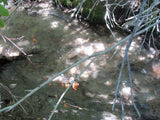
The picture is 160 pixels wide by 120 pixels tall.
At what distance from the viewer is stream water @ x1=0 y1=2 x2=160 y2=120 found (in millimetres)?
2551

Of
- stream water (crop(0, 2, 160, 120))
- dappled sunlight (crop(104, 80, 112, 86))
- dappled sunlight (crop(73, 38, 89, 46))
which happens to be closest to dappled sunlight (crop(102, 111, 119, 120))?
stream water (crop(0, 2, 160, 120))

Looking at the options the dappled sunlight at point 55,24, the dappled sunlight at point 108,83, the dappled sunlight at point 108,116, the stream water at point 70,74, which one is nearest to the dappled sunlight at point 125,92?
the stream water at point 70,74

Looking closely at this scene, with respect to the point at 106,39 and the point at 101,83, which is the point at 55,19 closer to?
the point at 106,39

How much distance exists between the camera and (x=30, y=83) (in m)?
2.89

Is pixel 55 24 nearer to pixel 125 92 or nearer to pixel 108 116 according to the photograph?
pixel 125 92

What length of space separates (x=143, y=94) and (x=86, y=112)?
1.11m

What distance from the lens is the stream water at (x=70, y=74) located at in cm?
255

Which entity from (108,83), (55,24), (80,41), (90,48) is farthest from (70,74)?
(55,24)

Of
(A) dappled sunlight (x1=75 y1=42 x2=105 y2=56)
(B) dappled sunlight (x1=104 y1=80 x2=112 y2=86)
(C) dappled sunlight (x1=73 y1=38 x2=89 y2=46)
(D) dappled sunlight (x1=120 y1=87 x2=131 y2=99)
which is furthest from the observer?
(C) dappled sunlight (x1=73 y1=38 x2=89 y2=46)

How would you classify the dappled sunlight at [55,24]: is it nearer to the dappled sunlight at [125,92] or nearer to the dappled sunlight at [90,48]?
the dappled sunlight at [90,48]

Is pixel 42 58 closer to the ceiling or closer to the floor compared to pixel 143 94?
closer to the ceiling

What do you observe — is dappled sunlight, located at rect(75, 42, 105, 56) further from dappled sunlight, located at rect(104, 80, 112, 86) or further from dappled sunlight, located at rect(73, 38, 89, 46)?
dappled sunlight, located at rect(104, 80, 112, 86)

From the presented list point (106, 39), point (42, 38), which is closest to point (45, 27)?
point (42, 38)

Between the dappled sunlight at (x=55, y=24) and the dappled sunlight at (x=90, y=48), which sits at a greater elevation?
the dappled sunlight at (x=55, y=24)
